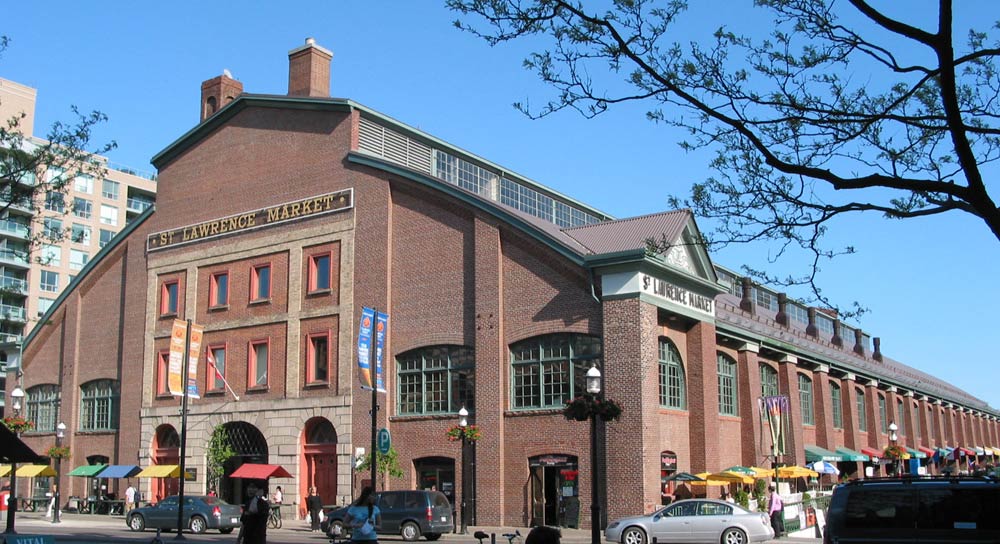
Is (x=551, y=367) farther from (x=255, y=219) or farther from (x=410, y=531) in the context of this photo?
(x=255, y=219)

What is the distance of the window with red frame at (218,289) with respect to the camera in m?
47.6

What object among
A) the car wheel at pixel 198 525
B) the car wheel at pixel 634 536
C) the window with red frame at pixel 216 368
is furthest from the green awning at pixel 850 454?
the car wheel at pixel 198 525

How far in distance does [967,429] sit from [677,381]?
61129 millimetres

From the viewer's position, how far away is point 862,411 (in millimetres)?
60469

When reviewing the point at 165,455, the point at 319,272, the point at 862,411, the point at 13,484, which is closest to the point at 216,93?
the point at 319,272

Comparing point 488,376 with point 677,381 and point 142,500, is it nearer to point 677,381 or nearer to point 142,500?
point 677,381

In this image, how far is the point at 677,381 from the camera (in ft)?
126

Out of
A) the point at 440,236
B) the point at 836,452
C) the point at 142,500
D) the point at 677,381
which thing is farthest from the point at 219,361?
the point at 836,452

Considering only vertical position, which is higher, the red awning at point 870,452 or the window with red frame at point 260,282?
the window with red frame at point 260,282

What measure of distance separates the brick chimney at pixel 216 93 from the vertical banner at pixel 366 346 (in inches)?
789

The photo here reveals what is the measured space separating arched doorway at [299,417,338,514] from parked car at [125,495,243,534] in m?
4.33

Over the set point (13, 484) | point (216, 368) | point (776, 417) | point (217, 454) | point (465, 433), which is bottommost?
point (13, 484)

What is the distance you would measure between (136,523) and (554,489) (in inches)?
629

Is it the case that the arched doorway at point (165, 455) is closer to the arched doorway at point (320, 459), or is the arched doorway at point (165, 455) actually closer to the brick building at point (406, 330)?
the brick building at point (406, 330)
